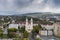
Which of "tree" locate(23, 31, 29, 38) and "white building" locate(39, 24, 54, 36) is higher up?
"white building" locate(39, 24, 54, 36)

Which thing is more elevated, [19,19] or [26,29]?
[19,19]

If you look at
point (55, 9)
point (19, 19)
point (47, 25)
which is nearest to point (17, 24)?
point (19, 19)

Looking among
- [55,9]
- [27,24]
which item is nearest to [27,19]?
[27,24]

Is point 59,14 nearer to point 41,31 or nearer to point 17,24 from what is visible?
point 41,31

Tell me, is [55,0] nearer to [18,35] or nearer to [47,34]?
[47,34]

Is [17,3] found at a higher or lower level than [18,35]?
higher

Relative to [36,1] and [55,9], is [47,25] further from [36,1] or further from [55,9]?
[36,1]

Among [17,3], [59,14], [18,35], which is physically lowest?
[18,35]

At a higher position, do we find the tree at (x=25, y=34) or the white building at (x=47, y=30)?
the white building at (x=47, y=30)

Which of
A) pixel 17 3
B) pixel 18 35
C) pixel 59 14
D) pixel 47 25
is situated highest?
pixel 17 3
